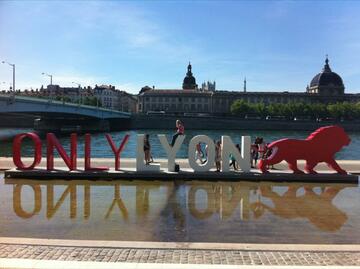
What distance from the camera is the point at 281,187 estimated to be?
15625 mm

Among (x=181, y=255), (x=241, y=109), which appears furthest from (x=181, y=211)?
(x=241, y=109)

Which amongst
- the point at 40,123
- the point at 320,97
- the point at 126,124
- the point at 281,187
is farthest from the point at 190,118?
the point at 281,187

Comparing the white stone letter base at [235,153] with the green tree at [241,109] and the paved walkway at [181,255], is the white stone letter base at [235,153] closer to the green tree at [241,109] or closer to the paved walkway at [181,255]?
the paved walkway at [181,255]

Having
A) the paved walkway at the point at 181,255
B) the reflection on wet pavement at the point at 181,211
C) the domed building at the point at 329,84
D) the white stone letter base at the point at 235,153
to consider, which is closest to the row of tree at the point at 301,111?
the domed building at the point at 329,84

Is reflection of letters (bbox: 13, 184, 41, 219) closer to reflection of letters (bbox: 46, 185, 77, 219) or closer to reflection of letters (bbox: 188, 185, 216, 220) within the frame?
reflection of letters (bbox: 46, 185, 77, 219)

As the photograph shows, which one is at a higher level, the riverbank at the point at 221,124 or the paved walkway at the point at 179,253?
the riverbank at the point at 221,124

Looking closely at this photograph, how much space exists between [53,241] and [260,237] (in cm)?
390

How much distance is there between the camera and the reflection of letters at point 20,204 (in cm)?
1115

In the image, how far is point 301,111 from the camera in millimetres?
154875

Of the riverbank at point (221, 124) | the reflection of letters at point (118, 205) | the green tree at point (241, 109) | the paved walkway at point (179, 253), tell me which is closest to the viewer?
the paved walkway at point (179, 253)

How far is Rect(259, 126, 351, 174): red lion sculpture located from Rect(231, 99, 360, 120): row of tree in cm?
14026

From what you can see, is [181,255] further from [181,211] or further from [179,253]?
[181,211]

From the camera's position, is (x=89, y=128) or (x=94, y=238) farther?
(x=89, y=128)

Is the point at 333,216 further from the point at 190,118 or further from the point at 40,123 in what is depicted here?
the point at 190,118
